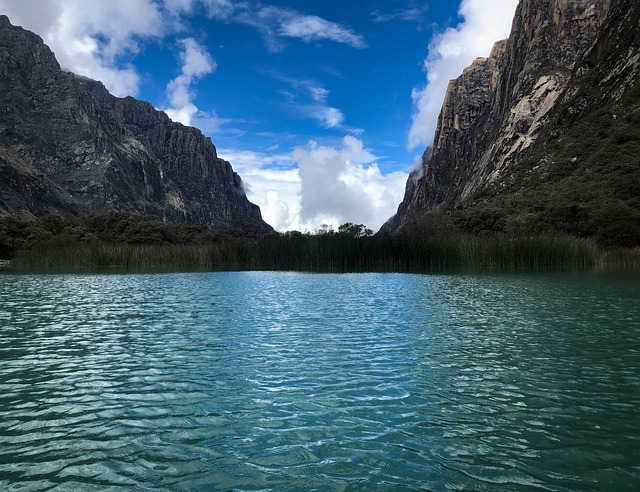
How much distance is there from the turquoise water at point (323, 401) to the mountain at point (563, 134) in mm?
47269

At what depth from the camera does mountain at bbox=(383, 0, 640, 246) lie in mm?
66250

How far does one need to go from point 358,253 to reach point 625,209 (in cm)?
2982

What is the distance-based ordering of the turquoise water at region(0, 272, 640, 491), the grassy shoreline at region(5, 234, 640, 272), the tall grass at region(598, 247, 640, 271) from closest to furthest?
the turquoise water at region(0, 272, 640, 491) < the tall grass at region(598, 247, 640, 271) < the grassy shoreline at region(5, 234, 640, 272)

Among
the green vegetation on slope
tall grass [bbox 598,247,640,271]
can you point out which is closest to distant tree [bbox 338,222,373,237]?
the green vegetation on slope

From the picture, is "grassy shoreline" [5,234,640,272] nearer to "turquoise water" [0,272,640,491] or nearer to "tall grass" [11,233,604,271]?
"tall grass" [11,233,604,271]

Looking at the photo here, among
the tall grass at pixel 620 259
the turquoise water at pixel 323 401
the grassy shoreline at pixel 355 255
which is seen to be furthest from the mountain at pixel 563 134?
the turquoise water at pixel 323 401

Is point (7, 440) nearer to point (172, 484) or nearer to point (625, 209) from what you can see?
point (172, 484)

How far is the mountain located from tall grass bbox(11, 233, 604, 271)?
12.4 meters

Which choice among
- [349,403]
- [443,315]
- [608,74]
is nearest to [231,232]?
[608,74]

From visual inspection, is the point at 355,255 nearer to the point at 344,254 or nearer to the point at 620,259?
the point at 344,254

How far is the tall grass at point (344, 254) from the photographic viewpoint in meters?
44.8

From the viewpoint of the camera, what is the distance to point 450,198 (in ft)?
590

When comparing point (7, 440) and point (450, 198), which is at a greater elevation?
point (450, 198)

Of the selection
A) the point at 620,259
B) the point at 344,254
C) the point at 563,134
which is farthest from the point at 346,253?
the point at 563,134
